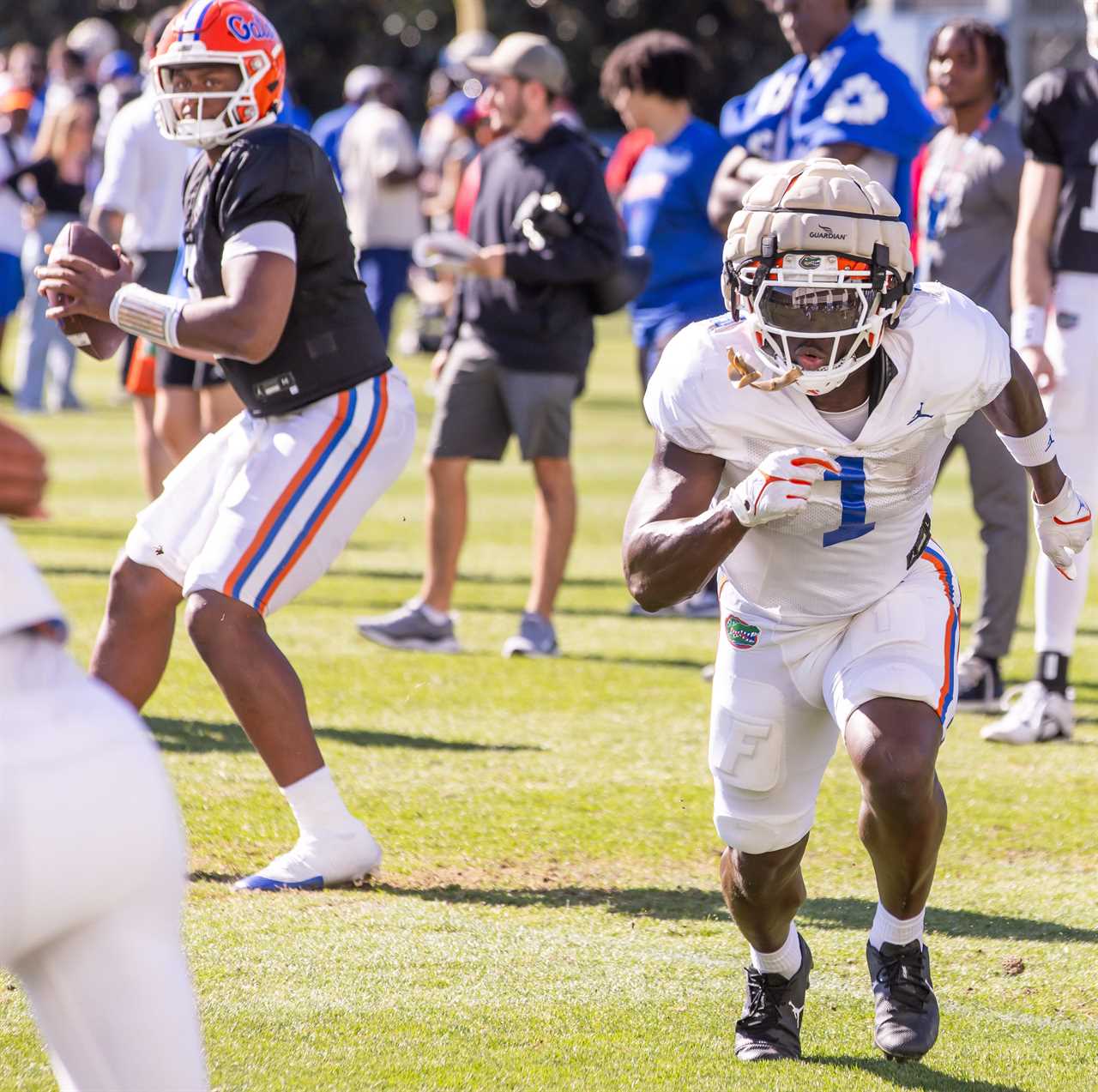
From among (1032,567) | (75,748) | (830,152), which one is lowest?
(1032,567)

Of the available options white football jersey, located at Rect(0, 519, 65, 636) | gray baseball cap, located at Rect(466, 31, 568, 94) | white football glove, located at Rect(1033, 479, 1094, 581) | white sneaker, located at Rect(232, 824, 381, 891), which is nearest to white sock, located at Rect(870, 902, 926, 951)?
white football glove, located at Rect(1033, 479, 1094, 581)

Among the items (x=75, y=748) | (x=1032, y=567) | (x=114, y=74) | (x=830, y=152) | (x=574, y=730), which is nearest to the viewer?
(x=75, y=748)

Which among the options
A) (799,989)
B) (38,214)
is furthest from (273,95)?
(38,214)

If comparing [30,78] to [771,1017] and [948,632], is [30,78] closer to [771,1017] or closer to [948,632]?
[948,632]

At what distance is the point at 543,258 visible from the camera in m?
7.45

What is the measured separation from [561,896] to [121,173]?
16.2 ft

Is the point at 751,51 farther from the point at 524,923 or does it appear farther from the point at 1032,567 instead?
the point at 524,923

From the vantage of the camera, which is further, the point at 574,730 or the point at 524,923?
the point at 574,730

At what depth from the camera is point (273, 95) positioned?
4957mm

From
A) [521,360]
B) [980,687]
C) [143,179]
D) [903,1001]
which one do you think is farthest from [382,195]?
[903,1001]

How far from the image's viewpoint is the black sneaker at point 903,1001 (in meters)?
3.68

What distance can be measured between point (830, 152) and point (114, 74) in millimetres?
11203

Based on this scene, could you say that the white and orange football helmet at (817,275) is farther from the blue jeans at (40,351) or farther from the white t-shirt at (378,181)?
the blue jeans at (40,351)

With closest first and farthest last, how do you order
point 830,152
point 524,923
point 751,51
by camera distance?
point 524,923 → point 830,152 → point 751,51
